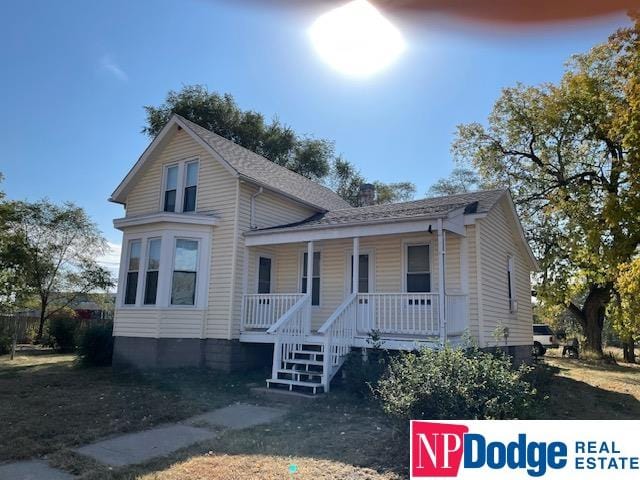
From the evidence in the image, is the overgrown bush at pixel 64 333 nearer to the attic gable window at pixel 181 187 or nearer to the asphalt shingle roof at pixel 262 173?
the attic gable window at pixel 181 187

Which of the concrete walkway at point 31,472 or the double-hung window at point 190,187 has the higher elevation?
the double-hung window at point 190,187

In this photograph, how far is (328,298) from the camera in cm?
1273

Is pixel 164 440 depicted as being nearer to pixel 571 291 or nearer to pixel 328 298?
pixel 328 298

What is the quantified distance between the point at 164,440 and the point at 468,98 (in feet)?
23.8

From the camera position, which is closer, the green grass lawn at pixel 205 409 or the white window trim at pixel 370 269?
the green grass lawn at pixel 205 409

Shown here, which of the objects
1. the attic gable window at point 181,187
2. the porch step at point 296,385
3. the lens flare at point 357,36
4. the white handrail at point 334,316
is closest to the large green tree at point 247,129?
the attic gable window at point 181,187

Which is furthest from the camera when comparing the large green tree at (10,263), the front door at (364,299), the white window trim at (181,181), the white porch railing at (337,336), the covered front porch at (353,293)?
the large green tree at (10,263)

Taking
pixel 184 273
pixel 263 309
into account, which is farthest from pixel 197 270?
pixel 263 309

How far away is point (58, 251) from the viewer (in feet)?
81.7

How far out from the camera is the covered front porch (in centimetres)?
977

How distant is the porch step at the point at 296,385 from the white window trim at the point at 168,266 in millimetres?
3564

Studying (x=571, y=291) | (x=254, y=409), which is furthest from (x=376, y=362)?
(x=571, y=291)

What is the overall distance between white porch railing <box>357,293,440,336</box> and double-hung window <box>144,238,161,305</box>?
5.55 metres

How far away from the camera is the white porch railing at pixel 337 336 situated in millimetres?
9383
